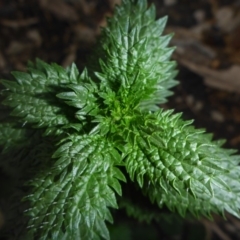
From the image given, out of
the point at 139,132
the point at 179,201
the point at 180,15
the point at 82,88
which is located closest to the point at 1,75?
the point at 82,88

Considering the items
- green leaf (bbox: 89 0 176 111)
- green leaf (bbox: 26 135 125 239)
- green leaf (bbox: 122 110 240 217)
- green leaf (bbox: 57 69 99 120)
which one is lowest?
green leaf (bbox: 26 135 125 239)

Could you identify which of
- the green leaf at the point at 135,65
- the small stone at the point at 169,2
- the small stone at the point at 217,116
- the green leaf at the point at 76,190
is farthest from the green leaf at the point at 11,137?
the small stone at the point at 169,2

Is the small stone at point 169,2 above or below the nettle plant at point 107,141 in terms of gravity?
above

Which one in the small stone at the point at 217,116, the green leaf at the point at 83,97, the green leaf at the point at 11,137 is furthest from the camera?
the small stone at the point at 217,116

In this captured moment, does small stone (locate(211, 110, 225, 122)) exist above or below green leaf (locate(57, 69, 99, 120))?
above

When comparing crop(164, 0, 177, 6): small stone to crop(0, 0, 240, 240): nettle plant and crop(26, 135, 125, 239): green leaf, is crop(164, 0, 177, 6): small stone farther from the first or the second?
crop(26, 135, 125, 239): green leaf

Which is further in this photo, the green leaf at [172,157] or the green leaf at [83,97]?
the green leaf at [83,97]

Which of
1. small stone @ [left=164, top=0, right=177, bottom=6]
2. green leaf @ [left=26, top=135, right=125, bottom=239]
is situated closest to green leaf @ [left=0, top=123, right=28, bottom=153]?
green leaf @ [left=26, top=135, right=125, bottom=239]

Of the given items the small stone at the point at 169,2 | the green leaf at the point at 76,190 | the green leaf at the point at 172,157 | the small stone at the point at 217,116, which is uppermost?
the small stone at the point at 169,2

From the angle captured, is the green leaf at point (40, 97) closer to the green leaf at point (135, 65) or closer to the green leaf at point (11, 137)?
the green leaf at point (11, 137)
